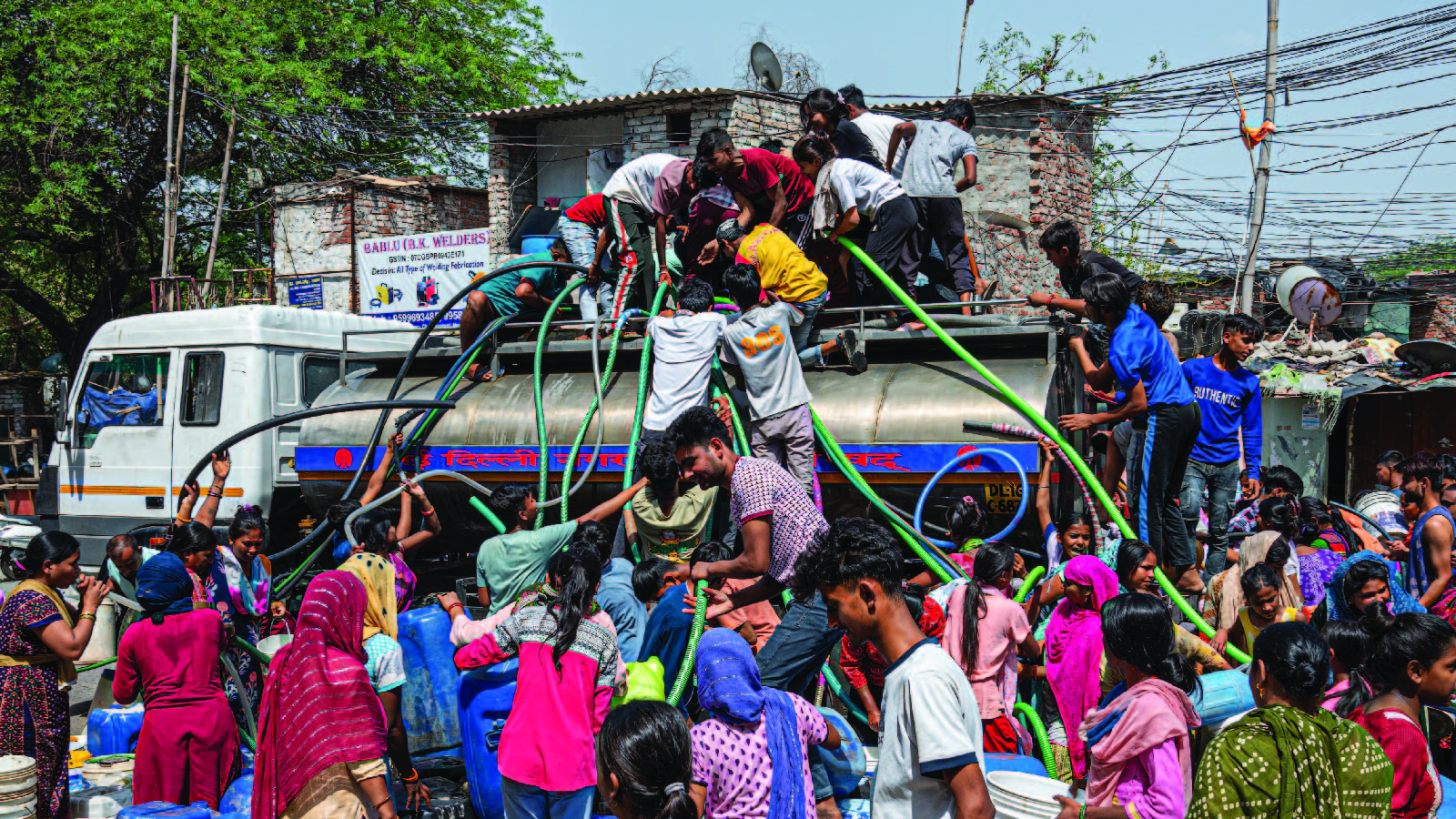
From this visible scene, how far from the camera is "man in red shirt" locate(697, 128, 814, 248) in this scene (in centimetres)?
725

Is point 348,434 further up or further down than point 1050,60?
further down

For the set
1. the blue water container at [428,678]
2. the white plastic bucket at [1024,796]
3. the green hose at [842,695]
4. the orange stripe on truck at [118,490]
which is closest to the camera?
the white plastic bucket at [1024,796]

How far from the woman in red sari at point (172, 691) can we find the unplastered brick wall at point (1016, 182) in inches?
549

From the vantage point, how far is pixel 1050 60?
2127 centimetres

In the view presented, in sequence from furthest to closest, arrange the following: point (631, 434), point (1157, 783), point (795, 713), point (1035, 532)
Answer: point (631, 434) < point (1035, 532) < point (795, 713) < point (1157, 783)

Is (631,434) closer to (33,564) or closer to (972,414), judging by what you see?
(972,414)

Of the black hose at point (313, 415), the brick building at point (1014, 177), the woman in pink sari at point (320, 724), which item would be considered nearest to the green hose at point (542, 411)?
the black hose at point (313, 415)

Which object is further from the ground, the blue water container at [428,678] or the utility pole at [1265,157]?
the utility pole at [1265,157]

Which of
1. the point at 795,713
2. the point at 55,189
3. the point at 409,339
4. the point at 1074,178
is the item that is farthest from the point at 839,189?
the point at 55,189

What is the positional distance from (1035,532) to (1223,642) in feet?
4.66

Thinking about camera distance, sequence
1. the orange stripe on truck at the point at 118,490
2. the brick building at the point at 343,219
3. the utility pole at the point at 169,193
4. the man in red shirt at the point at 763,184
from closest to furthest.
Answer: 1. the man in red shirt at the point at 763,184
2. the orange stripe on truck at the point at 118,490
3. the utility pole at the point at 169,193
4. the brick building at the point at 343,219

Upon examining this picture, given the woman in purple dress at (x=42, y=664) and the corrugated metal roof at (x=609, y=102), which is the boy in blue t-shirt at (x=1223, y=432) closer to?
the woman in purple dress at (x=42, y=664)

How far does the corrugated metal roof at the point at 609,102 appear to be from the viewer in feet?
54.0

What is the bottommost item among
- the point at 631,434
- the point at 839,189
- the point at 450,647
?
the point at 450,647
